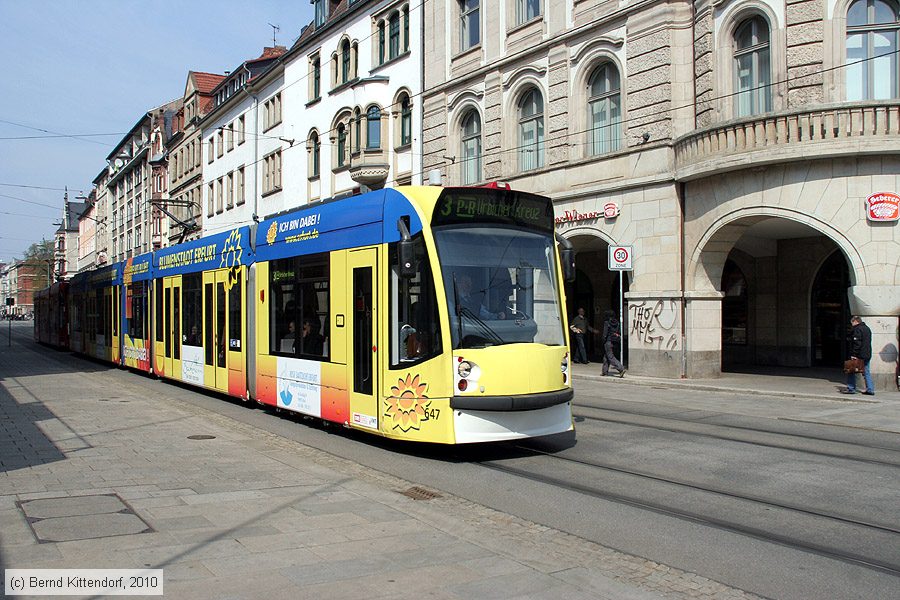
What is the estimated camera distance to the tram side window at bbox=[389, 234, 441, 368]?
30.4ft

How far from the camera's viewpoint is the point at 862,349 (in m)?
16.7

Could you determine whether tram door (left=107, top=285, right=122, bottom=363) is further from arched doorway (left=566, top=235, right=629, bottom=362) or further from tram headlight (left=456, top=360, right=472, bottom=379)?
tram headlight (left=456, top=360, right=472, bottom=379)

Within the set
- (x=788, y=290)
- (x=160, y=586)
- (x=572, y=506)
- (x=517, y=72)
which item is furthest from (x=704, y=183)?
(x=160, y=586)

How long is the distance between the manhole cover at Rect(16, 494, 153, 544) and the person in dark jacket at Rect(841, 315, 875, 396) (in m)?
14.4

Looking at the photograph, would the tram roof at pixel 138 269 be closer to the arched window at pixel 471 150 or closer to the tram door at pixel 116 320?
the tram door at pixel 116 320

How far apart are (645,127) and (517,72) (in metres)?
6.09

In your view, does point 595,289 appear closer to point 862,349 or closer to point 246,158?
point 862,349

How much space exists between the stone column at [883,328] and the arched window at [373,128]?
21.1m

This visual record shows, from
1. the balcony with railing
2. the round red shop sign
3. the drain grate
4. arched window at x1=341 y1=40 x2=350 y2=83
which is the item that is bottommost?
the drain grate

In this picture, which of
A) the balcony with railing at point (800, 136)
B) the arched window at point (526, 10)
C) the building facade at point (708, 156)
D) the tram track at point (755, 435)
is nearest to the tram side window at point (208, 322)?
the tram track at point (755, 435)

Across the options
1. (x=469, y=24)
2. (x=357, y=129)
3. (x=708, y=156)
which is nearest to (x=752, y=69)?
(x=708, y=156)

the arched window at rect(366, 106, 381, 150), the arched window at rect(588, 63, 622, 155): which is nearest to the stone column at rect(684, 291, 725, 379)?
the arched window at rect(588, 63, 622, 155)

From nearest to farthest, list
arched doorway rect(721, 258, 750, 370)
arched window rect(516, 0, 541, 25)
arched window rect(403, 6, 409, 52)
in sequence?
arched doorway rect(721, 258, 750, 370)
arched window rect(516, 0, 541, 25)
arched window rect(403, 6, 409, 52)

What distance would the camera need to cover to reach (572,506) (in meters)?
7.62
